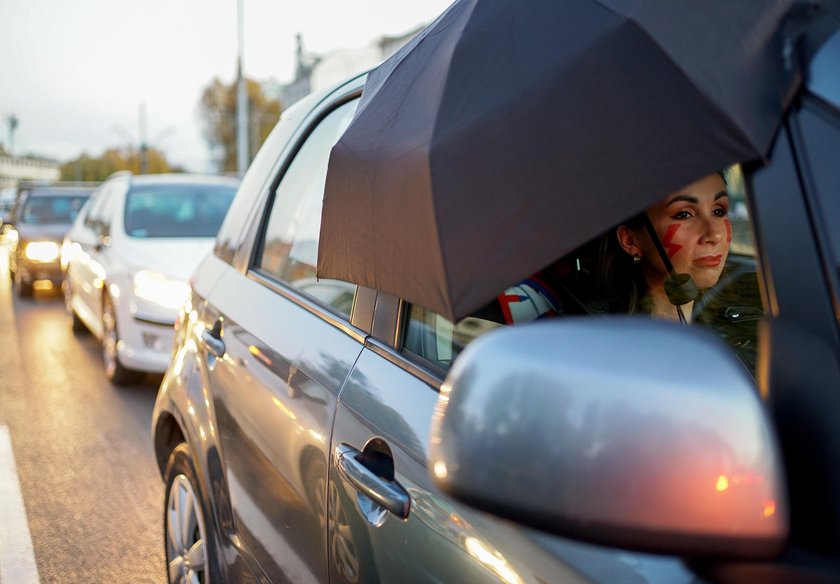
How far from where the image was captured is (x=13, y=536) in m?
4.10

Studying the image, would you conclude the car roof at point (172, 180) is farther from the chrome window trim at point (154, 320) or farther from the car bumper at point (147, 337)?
the chrome window trim at point (154, 320)

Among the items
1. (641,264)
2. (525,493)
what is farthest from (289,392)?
(525,493)

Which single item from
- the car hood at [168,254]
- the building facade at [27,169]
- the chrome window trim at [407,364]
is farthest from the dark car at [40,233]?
the building facade at [27,169]

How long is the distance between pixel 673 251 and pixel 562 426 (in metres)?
1.22

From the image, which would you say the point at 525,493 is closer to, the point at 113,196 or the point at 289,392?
the point at 289,392

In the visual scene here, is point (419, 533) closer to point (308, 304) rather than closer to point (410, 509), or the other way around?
point (410, 509)

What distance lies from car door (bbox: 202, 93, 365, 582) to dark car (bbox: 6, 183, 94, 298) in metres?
11.6

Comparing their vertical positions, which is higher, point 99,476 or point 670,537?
point 670,537

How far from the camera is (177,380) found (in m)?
3.01

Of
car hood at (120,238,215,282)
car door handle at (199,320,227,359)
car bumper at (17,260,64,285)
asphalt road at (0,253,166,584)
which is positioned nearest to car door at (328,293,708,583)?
car door handle at (199,320,227,359)

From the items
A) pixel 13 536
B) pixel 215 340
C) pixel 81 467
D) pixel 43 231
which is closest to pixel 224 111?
pixel 43 231

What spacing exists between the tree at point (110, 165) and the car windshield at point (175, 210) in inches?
3205

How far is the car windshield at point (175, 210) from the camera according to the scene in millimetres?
7777

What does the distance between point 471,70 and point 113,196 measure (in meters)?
7.86
